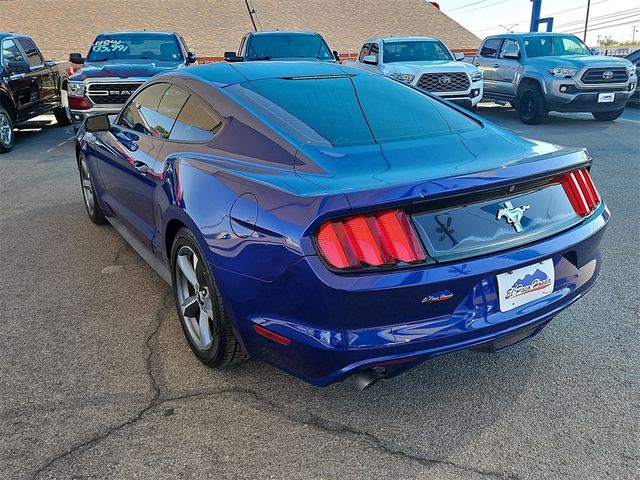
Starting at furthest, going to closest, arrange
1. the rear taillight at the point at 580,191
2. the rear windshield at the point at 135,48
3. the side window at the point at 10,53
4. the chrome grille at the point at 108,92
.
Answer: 1. the rear windshield at the point at 135,48
2. the side window at the point at 10,53
3. the chrome grille at the point at 108,92
4. the rear taillight at the point at 580,191

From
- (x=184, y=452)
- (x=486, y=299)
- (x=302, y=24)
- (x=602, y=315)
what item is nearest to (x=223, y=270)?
(x=184, y=452)

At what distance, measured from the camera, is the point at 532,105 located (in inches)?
481

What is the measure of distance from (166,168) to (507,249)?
1900 mm

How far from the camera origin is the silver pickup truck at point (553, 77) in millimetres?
11289

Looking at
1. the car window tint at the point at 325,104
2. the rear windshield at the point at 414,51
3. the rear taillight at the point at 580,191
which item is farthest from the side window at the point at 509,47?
the rear taillight at the point at 580,191

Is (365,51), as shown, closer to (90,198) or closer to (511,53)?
(511,53)

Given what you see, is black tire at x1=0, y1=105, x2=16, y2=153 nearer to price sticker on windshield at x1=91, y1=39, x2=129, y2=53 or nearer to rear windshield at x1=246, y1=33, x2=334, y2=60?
price sticker on windshield at x1=91, y1=39, x2=129, y2=53

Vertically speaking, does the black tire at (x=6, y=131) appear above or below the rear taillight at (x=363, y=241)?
below

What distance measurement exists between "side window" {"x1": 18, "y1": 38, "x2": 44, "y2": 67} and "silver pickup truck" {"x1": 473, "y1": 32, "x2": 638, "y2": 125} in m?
10.2

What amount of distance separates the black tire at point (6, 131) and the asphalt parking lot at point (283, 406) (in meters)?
6.51

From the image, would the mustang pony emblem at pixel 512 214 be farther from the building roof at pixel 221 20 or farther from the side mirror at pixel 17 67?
the building roof at pixel 221 20

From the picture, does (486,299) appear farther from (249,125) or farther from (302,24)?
(302,24)

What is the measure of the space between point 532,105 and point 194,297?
1111 cm

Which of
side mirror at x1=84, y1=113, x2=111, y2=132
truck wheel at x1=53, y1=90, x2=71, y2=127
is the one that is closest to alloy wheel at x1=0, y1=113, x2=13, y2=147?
truck wheel at x1=53, y1=90, x2=71, y2=127
